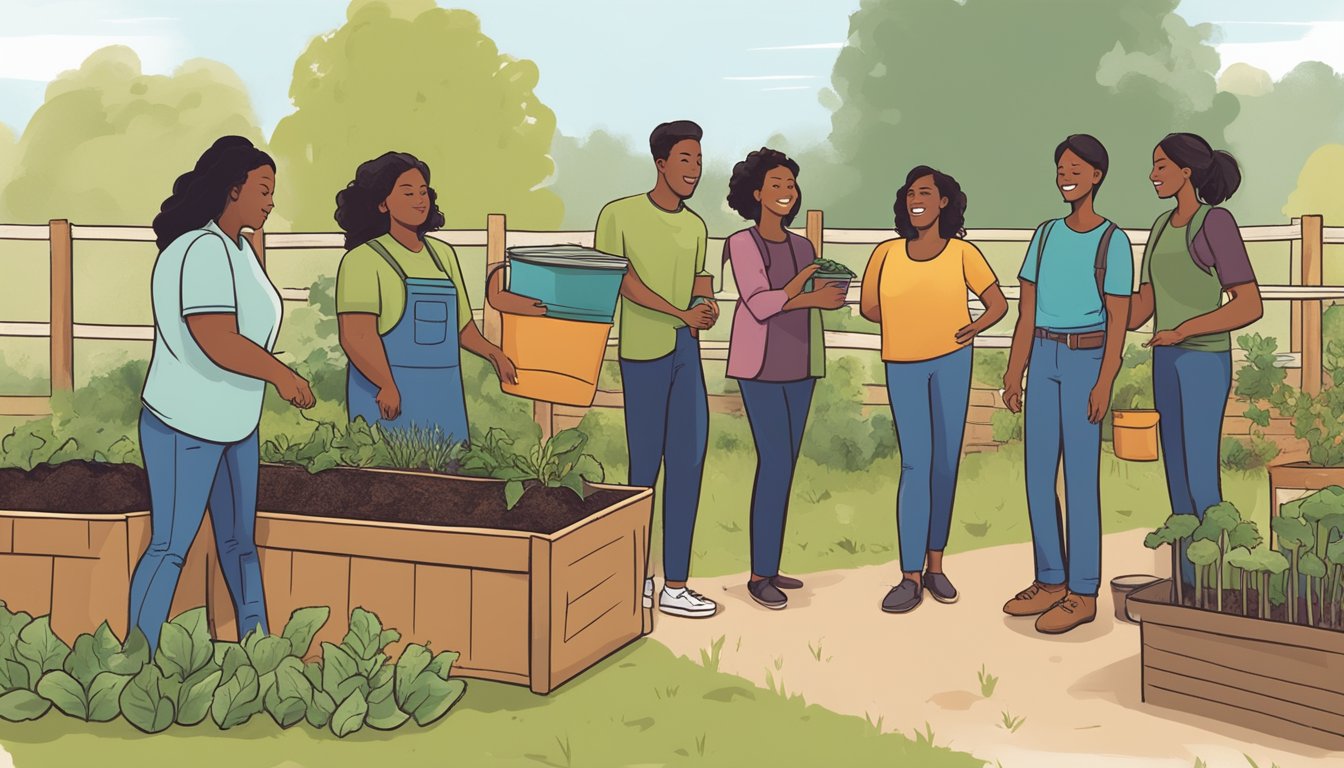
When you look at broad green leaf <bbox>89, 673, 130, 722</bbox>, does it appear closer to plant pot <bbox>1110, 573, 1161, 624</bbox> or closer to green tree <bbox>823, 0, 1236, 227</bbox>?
plant pot <bbox>1110, 573, 1161, 624</bbox>

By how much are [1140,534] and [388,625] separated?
4076 millimetres

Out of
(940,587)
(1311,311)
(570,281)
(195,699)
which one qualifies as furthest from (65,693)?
(1311,311)

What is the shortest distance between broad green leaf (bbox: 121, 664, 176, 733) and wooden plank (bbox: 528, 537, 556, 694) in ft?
3.38

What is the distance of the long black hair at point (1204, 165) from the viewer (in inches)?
183

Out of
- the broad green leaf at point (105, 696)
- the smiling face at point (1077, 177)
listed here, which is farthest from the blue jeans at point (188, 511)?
the smiling face at point (1077, 177)

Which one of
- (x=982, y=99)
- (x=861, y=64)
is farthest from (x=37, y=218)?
(x=982, y=99)

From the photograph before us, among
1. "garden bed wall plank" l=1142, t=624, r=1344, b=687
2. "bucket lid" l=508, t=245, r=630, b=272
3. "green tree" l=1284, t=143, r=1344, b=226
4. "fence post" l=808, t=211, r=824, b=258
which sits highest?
"green tree" l=1284, t=143, r=1344, b=226

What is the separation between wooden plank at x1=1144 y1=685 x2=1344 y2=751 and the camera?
3625 mm

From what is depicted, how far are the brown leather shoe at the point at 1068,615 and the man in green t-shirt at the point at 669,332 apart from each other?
48.5 inches

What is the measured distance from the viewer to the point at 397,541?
4.02m

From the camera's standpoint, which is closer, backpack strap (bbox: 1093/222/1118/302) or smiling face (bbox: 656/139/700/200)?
backpack strap (bbox: 1093/222/1118/302)

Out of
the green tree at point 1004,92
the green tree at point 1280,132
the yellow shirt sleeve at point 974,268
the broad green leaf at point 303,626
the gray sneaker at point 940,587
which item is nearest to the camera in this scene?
the broad green leaf at point 303,626

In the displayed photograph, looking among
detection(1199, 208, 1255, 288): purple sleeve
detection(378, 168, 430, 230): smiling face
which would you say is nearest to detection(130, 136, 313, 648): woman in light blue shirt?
detection(378, 168, 430, 230): smiling face

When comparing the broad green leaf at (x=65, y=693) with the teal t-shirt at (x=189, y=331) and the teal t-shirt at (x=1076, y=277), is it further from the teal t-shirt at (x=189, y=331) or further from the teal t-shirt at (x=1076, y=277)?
the teal t-shirt at (x=1076, y=277)
